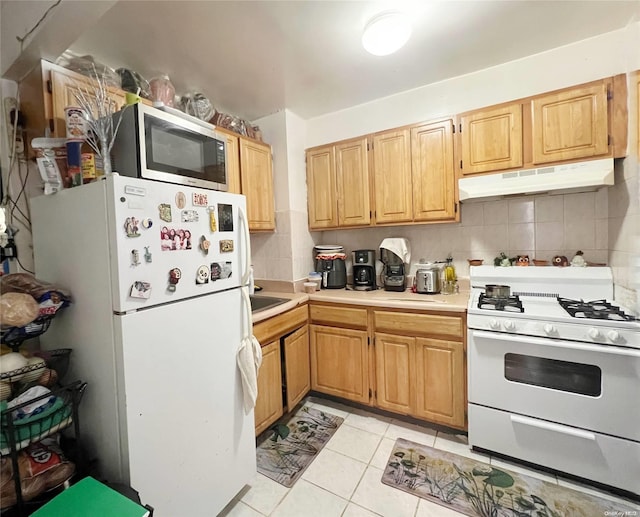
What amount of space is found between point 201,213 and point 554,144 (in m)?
2.02

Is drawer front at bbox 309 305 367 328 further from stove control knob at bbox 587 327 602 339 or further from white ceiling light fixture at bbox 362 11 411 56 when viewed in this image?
white ceiling light fixture at bbox 362 11 411 56

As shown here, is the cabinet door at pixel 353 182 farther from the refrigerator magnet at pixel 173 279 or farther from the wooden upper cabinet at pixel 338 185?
the refrigerator magnet at pixel 173 279

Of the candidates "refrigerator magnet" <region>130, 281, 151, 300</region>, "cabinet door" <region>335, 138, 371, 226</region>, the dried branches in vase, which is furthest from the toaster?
the dried branches in vase

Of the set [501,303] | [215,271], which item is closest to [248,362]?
[215,271]

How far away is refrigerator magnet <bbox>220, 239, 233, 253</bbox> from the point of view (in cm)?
130

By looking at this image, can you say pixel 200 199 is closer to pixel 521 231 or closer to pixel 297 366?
pixel 297 366

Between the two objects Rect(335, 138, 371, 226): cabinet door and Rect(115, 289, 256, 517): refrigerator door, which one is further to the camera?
Rect(335, 138, 371, 226): cabinet door

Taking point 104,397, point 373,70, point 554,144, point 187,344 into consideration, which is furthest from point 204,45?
point 554,144

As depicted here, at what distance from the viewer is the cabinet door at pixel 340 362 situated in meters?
2.06

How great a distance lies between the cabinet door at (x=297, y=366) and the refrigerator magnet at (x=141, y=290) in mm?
1131

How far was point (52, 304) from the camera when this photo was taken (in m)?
1.03

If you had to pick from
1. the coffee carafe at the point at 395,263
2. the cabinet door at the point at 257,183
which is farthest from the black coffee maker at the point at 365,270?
the cabinet door at the point at 257,183

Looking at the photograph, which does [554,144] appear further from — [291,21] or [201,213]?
[201,213]

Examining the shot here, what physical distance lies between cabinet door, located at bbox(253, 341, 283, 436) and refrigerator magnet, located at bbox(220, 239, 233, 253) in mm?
758
